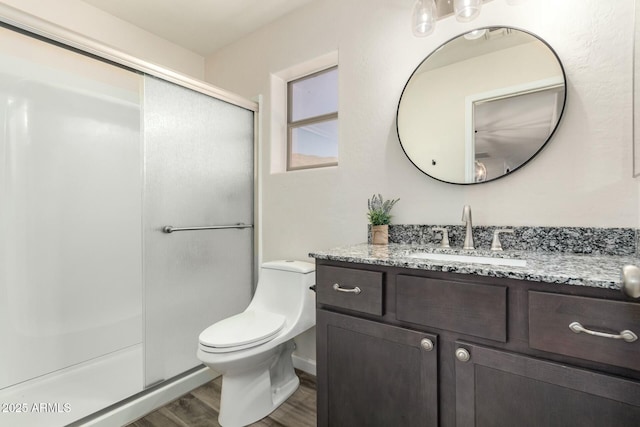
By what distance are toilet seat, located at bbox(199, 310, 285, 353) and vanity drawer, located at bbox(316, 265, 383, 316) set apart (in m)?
0.46

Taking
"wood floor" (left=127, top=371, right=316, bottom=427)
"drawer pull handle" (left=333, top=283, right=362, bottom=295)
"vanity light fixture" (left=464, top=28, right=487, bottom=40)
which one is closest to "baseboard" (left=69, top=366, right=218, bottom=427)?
"wood floor" (left=127, top=371, right=316, bottom=427)

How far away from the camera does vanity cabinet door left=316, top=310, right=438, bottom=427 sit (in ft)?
3.13

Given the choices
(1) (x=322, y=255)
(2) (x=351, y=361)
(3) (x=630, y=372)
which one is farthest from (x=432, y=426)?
(1) (x=322, y=255)

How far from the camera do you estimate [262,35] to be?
224 cm

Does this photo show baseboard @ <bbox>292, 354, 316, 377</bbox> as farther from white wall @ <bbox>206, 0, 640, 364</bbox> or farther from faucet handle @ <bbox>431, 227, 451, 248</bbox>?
faucet handle @ <bbox>431, 227, 451, 248</bbox>

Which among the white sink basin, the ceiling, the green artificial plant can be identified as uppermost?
the ceiling

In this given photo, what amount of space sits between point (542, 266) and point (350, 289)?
23.9 inches

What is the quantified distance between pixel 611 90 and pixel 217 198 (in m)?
2.09

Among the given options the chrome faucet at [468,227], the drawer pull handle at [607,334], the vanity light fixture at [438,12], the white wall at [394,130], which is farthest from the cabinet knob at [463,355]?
the vanity light fixture at [438,12]

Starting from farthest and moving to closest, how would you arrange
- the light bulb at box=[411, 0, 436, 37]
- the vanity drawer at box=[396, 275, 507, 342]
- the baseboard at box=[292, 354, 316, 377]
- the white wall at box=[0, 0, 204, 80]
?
the baseboard at box=[292, 354, 316, 377], the white wall at box=[0, 0, 204, 80], the light bulb at box=[411, 0, 436, 37], the vanity drawer at box=[396, 275, 507, 342]

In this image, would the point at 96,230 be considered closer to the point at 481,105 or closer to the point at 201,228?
the point at 201,228

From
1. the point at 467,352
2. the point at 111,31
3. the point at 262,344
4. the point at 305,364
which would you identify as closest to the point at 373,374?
the point at 467,352

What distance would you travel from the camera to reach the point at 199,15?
2090 mm

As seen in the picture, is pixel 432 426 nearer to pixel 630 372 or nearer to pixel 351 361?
pixel 351 361
